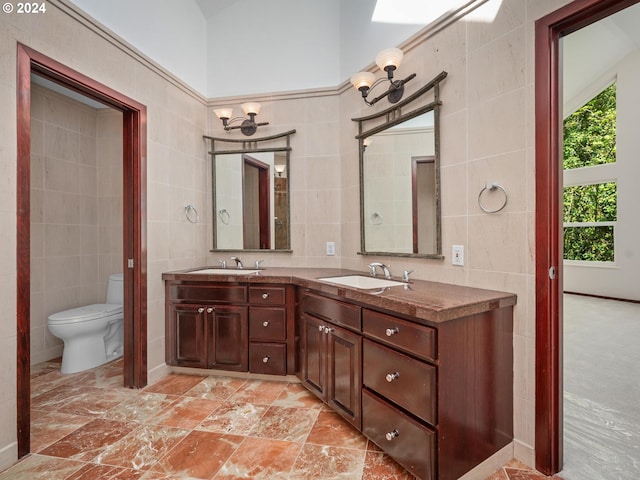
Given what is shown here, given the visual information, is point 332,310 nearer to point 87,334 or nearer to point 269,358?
point 269,358

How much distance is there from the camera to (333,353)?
6.18 feet

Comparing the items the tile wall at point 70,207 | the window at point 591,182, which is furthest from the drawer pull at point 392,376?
the window at point 591,182

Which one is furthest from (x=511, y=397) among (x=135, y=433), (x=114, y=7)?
(x=114, y=7)

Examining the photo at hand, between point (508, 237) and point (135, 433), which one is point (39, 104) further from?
point (508, 237)

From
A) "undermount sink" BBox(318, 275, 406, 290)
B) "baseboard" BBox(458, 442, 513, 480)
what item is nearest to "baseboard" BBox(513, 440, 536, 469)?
"baseboard" BBox(458, 442, 513, 480)

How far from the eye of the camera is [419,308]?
4.25ft

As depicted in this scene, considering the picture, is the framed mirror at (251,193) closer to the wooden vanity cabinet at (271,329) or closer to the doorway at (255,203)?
the doorway at (255,203)

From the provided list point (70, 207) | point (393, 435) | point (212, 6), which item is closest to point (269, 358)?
point (393, 435)

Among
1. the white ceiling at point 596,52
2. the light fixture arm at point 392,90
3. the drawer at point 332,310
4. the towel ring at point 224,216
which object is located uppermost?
the white ceiling at point 596,52

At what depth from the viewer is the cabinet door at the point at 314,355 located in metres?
1.97

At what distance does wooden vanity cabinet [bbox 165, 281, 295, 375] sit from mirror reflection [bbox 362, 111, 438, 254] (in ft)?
2.69

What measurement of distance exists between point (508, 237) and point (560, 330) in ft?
1.53

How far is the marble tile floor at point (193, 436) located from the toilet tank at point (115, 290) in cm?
78

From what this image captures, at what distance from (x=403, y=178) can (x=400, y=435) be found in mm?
1484
